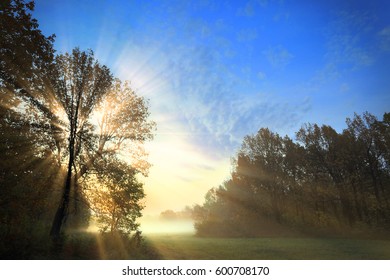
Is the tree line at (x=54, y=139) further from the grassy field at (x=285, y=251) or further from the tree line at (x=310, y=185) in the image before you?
the tree line at (x=310, y=185)

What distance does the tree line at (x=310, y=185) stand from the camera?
40.0 meters

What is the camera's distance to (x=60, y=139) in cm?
1759

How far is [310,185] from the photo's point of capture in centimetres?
4569

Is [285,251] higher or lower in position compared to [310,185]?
lower

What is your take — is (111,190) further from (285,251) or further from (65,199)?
(285,251)

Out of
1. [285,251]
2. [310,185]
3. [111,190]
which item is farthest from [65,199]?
[310,185]

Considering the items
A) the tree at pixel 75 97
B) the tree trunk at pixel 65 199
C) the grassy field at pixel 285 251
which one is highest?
the tree at pixel 75 97

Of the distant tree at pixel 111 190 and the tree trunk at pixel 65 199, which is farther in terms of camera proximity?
the distant tree at pixel 111 190

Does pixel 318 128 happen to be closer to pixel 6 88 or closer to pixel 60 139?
pixel 60 139

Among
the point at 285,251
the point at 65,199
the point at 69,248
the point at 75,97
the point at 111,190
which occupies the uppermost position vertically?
the point at 75,97

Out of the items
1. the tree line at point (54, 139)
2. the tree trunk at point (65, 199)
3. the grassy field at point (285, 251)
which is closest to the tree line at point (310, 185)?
the grassy field at point (285, 251)

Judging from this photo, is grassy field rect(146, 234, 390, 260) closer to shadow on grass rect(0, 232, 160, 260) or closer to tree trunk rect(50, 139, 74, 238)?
shadow on grass rect(0, 232, 160, 260)

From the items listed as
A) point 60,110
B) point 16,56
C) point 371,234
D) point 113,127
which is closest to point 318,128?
point 371,234

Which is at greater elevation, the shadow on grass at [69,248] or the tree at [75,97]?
the tree at [75,97]
